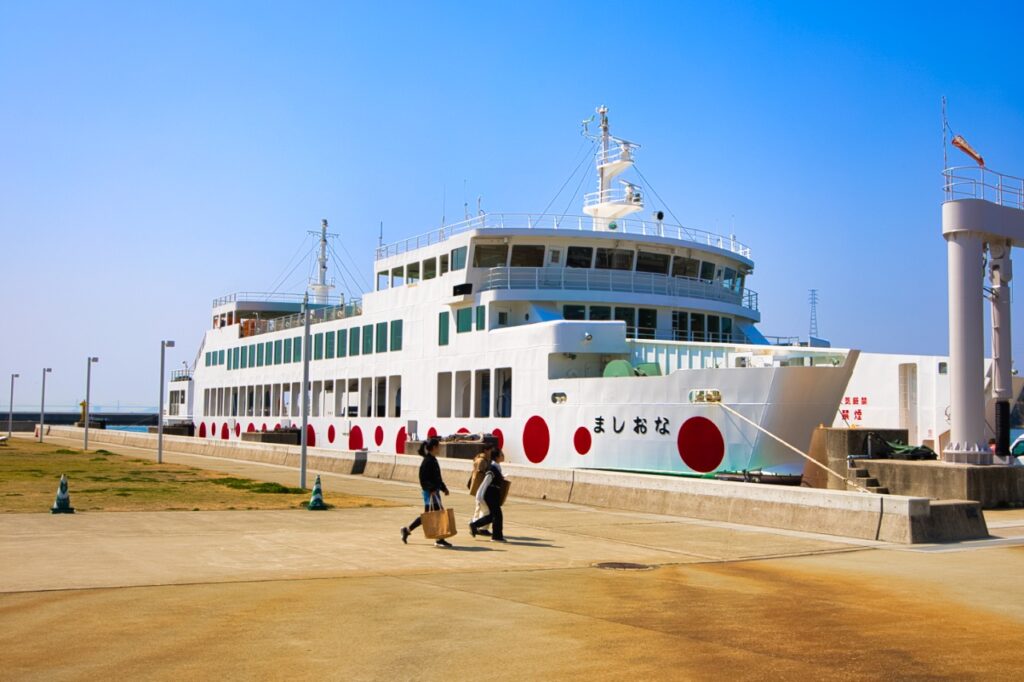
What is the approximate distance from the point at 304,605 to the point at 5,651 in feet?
9.03

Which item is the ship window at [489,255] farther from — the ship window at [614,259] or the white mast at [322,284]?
the white mast at [322,284]

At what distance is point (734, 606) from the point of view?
9617mm

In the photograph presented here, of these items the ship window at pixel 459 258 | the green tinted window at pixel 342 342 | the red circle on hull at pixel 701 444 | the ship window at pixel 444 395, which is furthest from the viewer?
the green tinted window at pixel 342 342

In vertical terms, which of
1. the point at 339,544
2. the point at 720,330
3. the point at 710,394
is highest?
the point at 720,330

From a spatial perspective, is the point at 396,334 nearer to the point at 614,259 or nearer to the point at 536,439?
the point at 614,259

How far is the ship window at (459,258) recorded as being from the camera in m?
32.3

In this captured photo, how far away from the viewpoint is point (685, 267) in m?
33.0

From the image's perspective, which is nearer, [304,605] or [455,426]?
[304,605]

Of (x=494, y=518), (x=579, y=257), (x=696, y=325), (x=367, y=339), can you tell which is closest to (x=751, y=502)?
(x=494, y=518)

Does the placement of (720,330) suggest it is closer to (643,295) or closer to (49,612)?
(643,295)

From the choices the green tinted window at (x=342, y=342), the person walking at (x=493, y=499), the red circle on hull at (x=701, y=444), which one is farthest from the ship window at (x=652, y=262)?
the person walking at (x=493, y=499)

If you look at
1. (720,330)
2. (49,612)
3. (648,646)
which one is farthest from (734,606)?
(720,330)

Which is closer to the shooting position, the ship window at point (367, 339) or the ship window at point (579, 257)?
the ship window at point (579, 257)

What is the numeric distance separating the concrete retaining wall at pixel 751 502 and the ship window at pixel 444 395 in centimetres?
461
